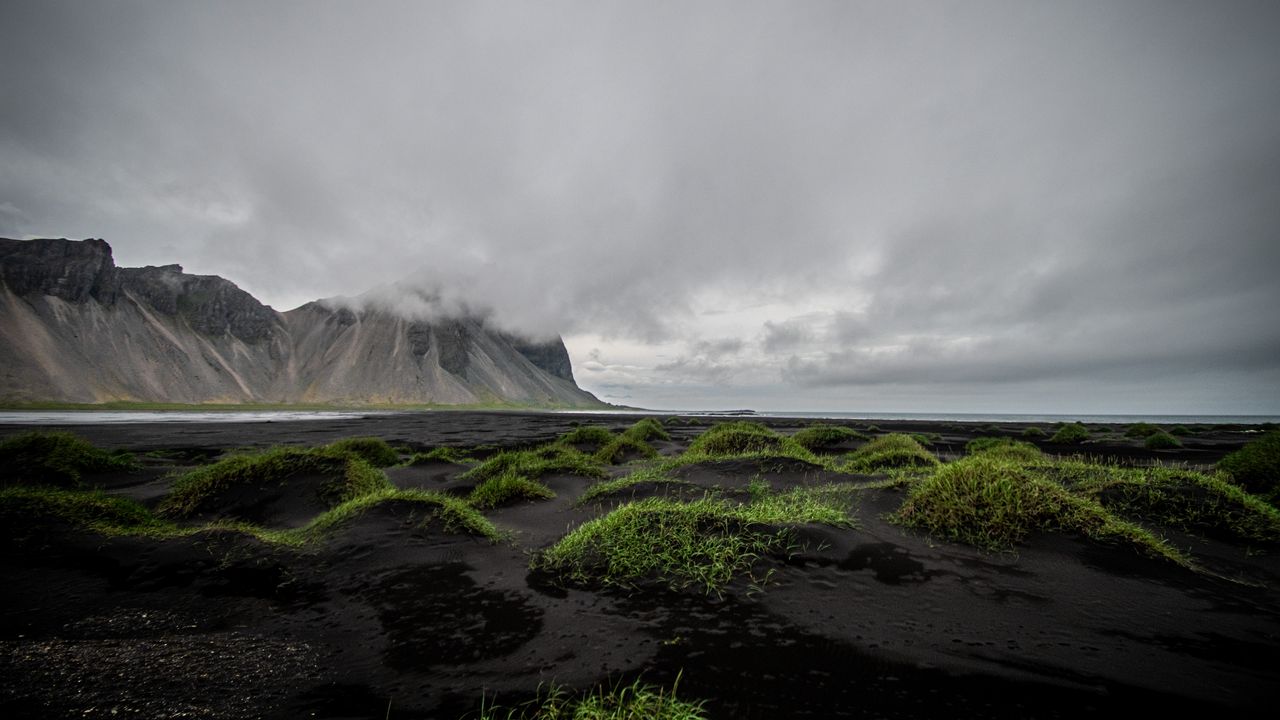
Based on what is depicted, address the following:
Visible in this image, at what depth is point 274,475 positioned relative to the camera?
411 inches

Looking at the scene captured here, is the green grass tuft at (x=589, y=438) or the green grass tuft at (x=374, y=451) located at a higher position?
the green grass tuft at (x=589, y=438)

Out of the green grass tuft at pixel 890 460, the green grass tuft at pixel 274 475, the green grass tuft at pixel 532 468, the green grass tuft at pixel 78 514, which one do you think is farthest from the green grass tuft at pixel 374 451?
the green grass tuft at pixel 890 460

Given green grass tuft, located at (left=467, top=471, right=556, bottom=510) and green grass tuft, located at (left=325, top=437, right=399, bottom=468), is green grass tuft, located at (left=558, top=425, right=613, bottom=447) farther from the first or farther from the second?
green grass tuft, located at (left=467, top=471, right=556, bottom=510)

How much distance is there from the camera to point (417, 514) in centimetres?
822

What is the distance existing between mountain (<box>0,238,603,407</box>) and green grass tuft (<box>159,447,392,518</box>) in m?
133

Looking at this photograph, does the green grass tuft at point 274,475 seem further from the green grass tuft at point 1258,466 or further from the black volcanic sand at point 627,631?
the green grass tuft at point 1258,466

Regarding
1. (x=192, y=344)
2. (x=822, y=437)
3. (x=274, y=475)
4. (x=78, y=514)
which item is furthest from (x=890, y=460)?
(x=192, y=344)

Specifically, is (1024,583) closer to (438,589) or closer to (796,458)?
(438,589)

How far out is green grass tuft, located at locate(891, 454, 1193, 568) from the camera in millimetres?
6660

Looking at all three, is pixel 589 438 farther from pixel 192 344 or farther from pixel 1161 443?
pixel 192 344

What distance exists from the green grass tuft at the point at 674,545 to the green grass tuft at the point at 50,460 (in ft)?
46.8

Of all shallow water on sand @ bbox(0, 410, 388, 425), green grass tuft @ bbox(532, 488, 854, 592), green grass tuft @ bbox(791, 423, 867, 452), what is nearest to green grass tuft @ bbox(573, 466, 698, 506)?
green grass tuft @ bbox(532, 488, 854, 592)

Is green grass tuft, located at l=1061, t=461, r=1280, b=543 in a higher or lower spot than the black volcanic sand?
higher

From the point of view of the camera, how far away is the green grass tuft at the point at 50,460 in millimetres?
11289
